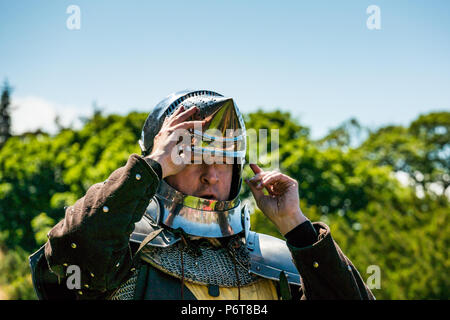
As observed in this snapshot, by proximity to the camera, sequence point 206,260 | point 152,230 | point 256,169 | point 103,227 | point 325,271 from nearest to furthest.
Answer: point 103,227 < point 325,271 < point 152,230 < point 206,260 < point 256,169

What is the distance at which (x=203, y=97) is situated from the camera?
3.64 meters

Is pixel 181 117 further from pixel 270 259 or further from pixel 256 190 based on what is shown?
pixel 270 259

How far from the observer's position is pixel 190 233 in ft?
11.1

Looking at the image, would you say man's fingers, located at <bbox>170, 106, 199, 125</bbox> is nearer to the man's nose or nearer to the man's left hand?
the man's nose

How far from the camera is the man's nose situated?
3.44 metres

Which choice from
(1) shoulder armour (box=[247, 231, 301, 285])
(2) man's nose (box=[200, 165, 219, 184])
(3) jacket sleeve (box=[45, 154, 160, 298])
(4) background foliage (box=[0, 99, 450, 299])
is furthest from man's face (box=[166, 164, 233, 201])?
(4) background foliage (box=[0, 99, 450, 299])

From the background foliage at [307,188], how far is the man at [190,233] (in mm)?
9982

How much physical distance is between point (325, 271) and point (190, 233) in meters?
0.95

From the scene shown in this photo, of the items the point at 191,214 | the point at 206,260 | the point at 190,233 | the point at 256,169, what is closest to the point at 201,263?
the point at 206,260

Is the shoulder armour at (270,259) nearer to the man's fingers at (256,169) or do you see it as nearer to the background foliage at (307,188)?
the man's fingers at (256,169)

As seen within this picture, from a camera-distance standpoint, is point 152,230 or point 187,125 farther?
point 152,230

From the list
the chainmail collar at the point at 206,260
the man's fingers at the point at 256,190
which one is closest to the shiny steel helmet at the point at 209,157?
the chainmail collar at the point at 206,260
